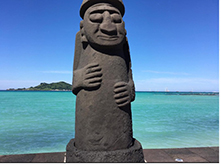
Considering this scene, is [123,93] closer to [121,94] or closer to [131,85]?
[121,94]

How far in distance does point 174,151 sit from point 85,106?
2.90 m

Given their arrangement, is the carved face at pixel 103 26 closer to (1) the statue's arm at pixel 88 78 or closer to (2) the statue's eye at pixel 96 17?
(2) the statue's eye at pixel 96 17

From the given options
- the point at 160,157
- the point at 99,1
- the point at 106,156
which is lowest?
the point at 160,157

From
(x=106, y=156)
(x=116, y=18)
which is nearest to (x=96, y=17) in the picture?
(x=116, y=18)

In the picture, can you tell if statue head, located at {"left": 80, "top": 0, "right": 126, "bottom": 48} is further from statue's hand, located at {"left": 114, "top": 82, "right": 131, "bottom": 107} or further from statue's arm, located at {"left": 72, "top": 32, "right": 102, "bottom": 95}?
statue's hand, located at {"left": 114, "top": 82, "right": 131, "bottom": 107}

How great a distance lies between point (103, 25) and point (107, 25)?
53 millimetres

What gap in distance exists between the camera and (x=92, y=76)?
2.24 meters

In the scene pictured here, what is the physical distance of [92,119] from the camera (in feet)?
7.25

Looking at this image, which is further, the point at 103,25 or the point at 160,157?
the point at 160,157

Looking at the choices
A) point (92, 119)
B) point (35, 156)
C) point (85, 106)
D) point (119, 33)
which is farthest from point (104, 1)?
point (35, 156)

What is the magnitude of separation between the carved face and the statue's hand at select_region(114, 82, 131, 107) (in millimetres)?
555

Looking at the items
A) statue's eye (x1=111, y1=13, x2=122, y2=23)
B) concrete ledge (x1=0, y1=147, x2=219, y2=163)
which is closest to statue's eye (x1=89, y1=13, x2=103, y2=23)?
statue's eye (x1=111, y1=13, x2=122, y2=23)

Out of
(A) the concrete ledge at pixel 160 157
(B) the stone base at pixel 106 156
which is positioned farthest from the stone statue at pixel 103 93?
(A) the concrete ledge at pixel 160 157

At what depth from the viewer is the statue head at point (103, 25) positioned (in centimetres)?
229
